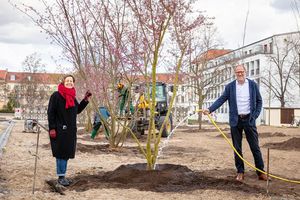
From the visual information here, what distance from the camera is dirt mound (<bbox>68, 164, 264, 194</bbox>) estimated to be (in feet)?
19.6

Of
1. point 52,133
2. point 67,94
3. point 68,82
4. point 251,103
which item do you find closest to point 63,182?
point 52,133

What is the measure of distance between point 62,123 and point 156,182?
160cm

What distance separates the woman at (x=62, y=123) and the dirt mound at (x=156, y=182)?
42cm

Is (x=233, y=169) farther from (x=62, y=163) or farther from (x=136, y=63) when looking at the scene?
(x=62, y=163)

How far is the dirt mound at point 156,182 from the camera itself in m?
5.97

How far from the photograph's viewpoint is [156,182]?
6.31 meters

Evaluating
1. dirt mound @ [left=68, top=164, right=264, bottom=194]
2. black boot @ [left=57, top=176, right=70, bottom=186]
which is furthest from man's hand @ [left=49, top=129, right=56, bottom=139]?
dirt mound @ [left=68, top=164, right=264, bottom=194]

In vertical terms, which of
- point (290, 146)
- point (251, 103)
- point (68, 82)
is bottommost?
point (290, 146)

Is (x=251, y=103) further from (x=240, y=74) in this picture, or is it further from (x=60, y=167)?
(x=60, y=167)

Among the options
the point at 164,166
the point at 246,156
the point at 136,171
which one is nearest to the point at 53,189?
the point at 136,171

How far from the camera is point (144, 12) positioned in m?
7.13

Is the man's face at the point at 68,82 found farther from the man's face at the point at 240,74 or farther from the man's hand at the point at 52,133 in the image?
the man's face at the point at 240,74

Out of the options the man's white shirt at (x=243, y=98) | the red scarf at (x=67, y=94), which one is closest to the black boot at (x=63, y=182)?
the red scarf at (x=67, y=94)

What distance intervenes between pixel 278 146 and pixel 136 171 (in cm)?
950
